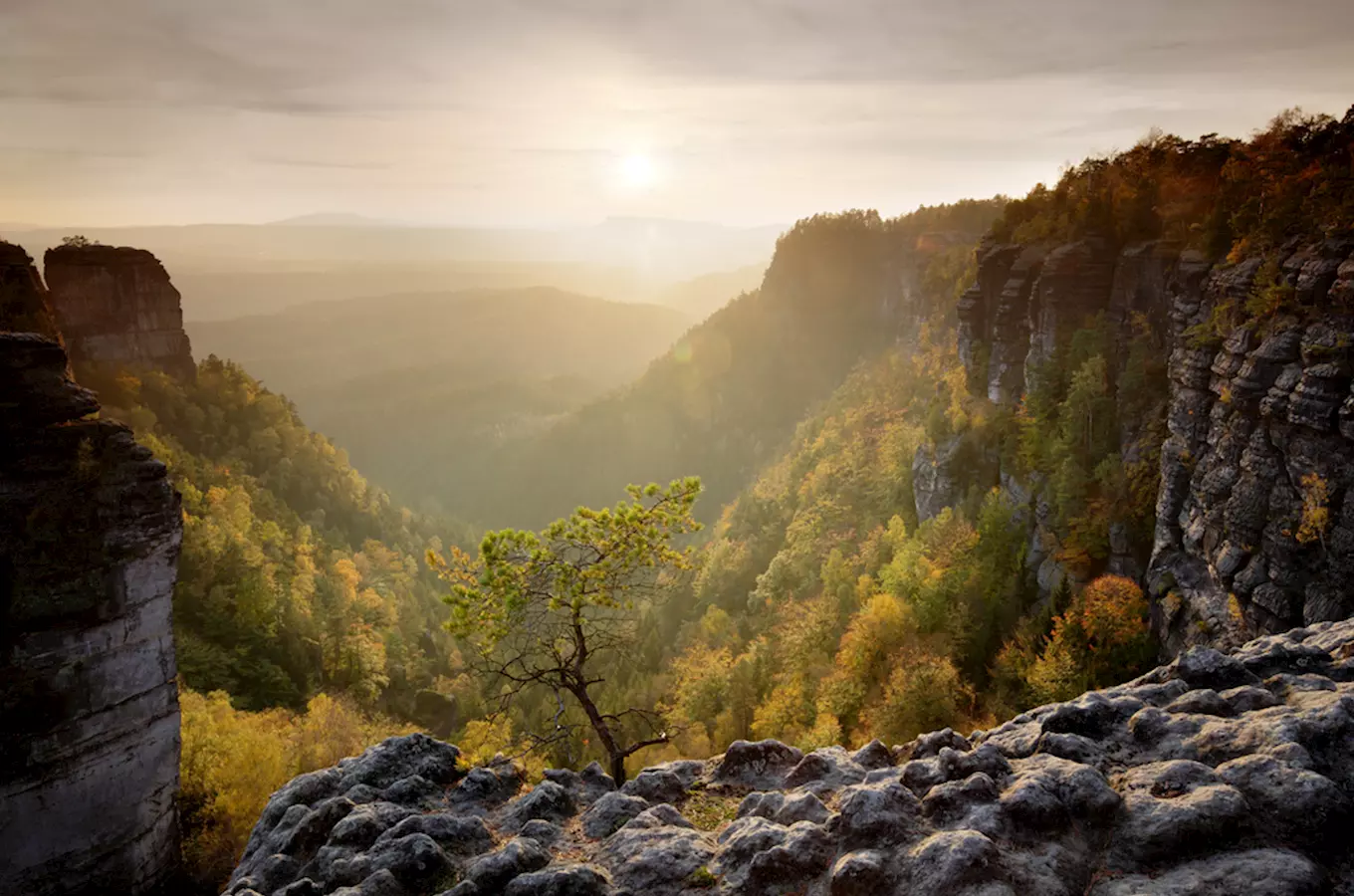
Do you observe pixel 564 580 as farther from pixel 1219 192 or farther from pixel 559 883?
pixel 1219 192

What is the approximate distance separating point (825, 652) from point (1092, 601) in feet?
96.5

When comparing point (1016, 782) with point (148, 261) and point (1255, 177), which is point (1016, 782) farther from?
point (148, 261)

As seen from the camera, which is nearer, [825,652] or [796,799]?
[796,799]

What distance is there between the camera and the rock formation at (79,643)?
2081 cm

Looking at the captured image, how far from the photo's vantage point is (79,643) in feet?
72.1

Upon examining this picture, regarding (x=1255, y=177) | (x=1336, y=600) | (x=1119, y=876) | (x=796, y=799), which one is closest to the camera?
(x=1119, y=876)

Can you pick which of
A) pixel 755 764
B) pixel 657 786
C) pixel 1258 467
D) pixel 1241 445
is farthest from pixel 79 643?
pixel 1241 445

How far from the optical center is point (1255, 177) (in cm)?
3244

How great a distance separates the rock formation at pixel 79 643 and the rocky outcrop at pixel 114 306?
7713 centimetres

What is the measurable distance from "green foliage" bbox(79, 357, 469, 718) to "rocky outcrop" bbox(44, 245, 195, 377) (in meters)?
3.60

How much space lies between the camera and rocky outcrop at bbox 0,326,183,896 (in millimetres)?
20797

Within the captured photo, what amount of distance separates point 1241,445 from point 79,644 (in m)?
41.9

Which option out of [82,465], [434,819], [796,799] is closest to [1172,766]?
[796,799]

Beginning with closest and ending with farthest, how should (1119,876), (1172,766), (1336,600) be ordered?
(1119,876)
(1172,766)
(1336,600)
